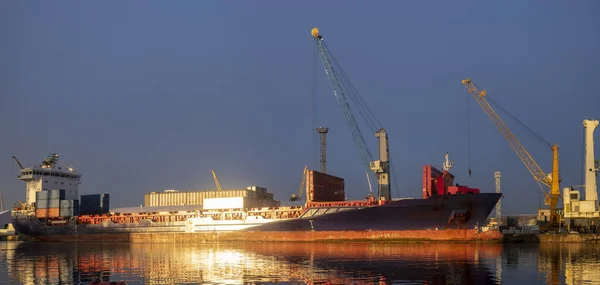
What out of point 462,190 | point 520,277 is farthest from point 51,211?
point 520,277

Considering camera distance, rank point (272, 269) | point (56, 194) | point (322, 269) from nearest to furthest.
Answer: point (322, 269)
point (272, 269)
point (56, 194)

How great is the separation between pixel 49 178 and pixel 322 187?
54.2 m

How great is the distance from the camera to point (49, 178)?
9656cm

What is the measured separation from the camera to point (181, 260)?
43938mm

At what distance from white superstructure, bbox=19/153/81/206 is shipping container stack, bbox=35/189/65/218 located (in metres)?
11.4

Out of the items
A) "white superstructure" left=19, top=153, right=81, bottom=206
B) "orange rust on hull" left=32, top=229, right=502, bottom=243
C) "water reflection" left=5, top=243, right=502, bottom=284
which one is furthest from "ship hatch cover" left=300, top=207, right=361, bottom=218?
"white superstructure" left=19, top=153, right=81, bottom=206

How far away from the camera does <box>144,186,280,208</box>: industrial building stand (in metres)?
80.0

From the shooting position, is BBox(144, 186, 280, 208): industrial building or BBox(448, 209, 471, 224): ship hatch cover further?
BBox(144, 186, 280, 208): industrial building

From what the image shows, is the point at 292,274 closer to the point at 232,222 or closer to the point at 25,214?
the point at 232,222

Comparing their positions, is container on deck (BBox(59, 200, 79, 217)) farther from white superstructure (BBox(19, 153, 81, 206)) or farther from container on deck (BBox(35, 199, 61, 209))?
white superstructure (BBox(19, 153, 81, 206))

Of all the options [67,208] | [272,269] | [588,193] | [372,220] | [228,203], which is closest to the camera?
[272,269]

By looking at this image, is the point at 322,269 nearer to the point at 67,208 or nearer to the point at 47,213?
the point at 67,208

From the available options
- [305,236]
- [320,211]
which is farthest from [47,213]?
[320,211]

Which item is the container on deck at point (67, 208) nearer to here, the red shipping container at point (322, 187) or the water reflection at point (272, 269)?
the water reflection at point (272, 269)
